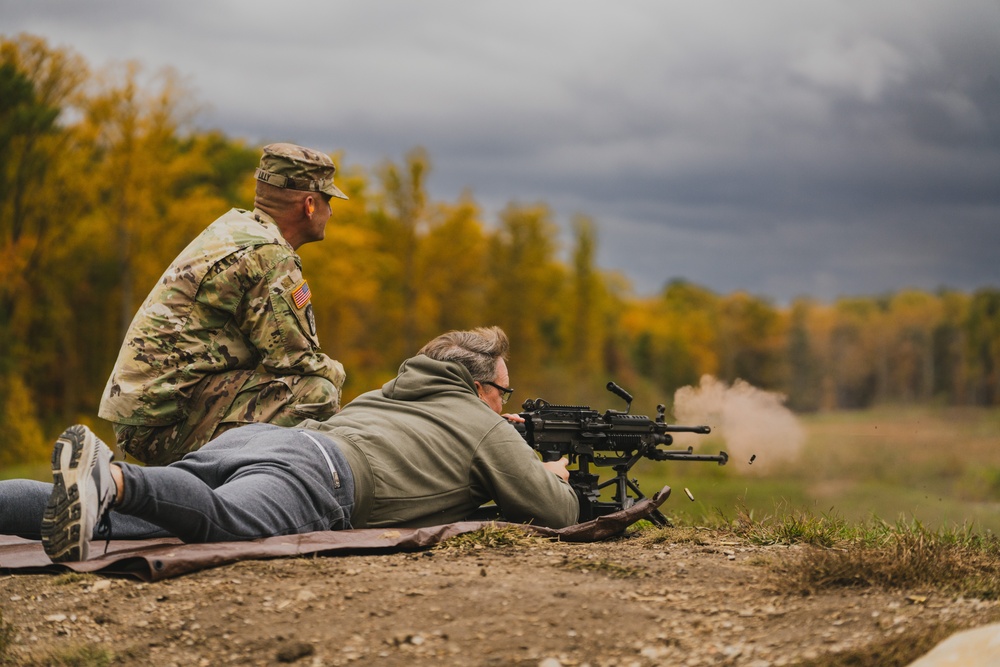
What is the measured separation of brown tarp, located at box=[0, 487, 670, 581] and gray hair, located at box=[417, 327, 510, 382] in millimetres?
837

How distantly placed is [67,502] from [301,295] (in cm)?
233

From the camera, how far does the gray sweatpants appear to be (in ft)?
15.1

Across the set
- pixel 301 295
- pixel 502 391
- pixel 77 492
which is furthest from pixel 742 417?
pixel 77 492

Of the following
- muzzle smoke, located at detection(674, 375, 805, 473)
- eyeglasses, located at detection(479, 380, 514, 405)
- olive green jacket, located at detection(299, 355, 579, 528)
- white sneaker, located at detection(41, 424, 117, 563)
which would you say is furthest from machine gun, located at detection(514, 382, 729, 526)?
white sneaker, located at detection(41, 424, 117, 563)

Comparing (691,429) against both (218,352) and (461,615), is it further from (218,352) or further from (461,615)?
(218,352)

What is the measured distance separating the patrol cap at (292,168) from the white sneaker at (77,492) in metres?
2.65

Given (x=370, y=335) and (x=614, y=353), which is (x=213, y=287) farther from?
(x=614, y=353)

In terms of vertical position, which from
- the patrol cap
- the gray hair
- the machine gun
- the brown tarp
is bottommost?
the brown tarp

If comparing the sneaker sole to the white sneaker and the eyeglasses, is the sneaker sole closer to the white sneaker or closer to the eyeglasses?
the white sneaker

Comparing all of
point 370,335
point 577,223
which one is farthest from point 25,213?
point 577,223

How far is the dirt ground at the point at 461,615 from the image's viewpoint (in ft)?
12.4

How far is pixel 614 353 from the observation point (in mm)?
64812

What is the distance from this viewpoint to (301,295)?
6.37 meters

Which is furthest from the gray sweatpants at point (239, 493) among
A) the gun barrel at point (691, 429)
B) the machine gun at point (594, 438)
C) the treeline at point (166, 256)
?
the treeline at point (166, 256)
